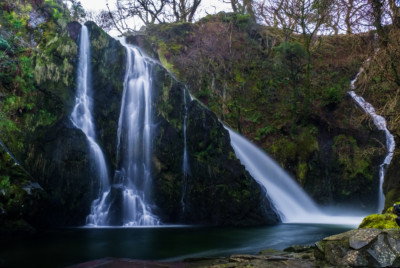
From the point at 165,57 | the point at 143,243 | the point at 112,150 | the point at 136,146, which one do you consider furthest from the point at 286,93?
the point at 143,243

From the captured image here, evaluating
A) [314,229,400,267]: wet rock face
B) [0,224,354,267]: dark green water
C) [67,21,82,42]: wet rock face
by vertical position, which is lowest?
[0,224,354,267]: dark green water

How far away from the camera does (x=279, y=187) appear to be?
13.7 m

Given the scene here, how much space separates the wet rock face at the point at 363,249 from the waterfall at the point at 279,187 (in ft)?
26.4

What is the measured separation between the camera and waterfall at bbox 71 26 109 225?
10812 millimetres

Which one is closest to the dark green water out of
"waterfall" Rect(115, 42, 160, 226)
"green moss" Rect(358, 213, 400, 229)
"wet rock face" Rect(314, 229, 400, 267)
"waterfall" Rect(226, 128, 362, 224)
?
"waterfall" Rect(115, 42, 160, 226)

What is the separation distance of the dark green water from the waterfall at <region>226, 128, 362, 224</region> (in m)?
2.32

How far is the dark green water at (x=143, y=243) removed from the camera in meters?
6.21

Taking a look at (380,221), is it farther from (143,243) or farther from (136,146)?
(136,146)

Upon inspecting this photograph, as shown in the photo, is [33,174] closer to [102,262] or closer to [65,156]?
[65,156]

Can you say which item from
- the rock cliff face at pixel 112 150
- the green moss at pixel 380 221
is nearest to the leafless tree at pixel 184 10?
the rock cliff face at pixel 112 150

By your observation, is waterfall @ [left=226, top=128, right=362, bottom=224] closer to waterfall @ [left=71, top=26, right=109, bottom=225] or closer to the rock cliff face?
the rock cliff face

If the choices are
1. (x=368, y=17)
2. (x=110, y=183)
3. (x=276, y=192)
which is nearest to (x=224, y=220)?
(x=276, y=192)

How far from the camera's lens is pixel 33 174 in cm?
1051

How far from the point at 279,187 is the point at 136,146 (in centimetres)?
640
